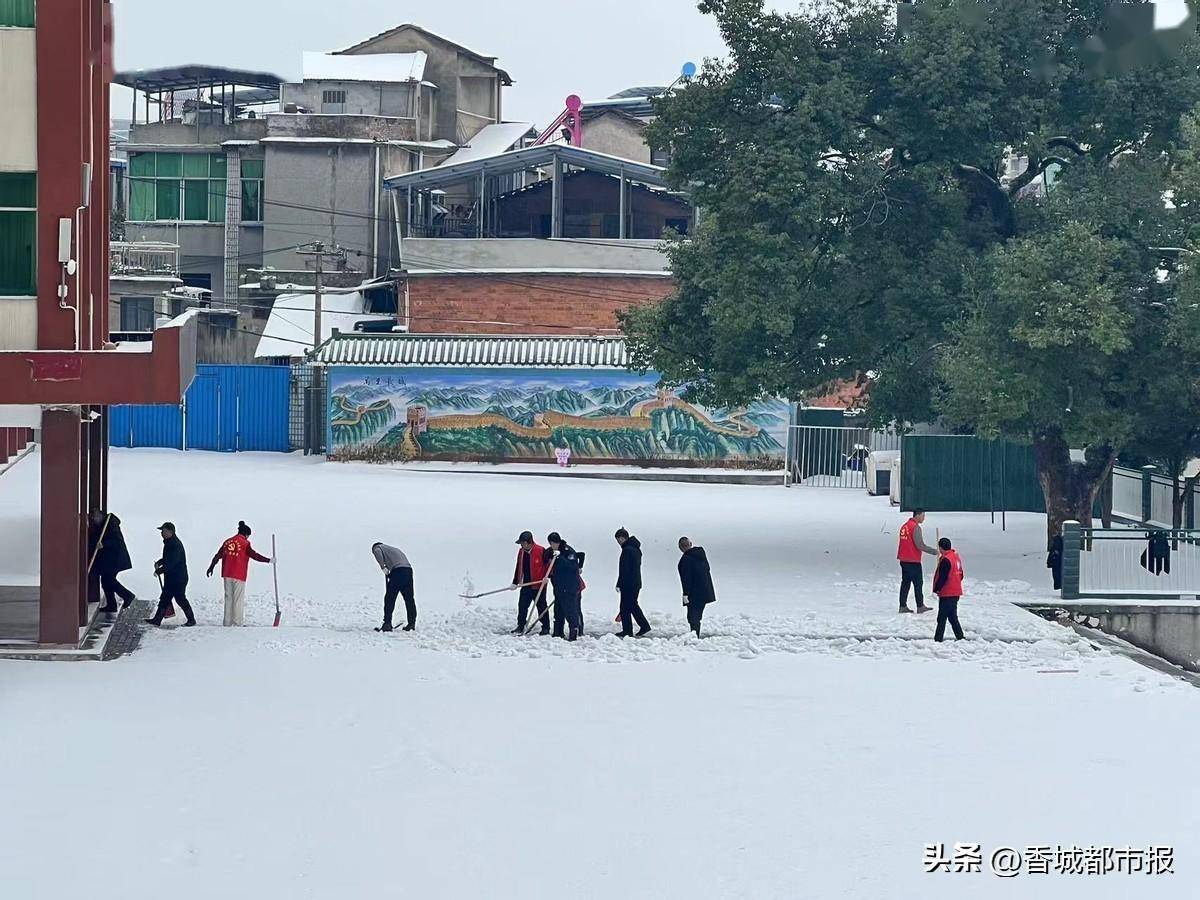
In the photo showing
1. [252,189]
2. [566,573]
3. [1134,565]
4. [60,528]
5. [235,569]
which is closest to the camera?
[60,528]

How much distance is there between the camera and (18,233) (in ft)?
59.6

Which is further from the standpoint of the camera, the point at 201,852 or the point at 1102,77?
the point at 1102,77

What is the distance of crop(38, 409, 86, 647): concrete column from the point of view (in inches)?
712

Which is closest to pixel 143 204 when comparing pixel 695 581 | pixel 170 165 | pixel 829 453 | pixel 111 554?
pixel 170 165

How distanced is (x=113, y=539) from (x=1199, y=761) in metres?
12.7

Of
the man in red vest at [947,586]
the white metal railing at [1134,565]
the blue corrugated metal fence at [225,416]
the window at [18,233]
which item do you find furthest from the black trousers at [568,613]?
the blue corrugated metal fence at [225,416]

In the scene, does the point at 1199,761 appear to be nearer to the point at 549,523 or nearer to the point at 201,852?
the point at 201,852

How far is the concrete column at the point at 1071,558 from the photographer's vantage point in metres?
23.2

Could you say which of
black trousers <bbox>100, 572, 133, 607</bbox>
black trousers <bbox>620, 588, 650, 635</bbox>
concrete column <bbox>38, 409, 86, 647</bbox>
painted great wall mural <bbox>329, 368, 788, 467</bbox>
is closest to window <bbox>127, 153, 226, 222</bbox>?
painted great wall mural <bbox>329, 368, 788, 467</bbox>

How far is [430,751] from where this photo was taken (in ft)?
46.2

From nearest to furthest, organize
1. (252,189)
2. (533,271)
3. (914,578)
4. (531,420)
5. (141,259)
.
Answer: (914,578)
(531,420)
(533,271)
(141,259)
(252,189)

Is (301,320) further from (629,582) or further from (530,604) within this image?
(629,582)

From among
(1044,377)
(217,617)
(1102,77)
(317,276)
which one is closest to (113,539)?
(217,617)

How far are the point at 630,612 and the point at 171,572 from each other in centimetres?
550
